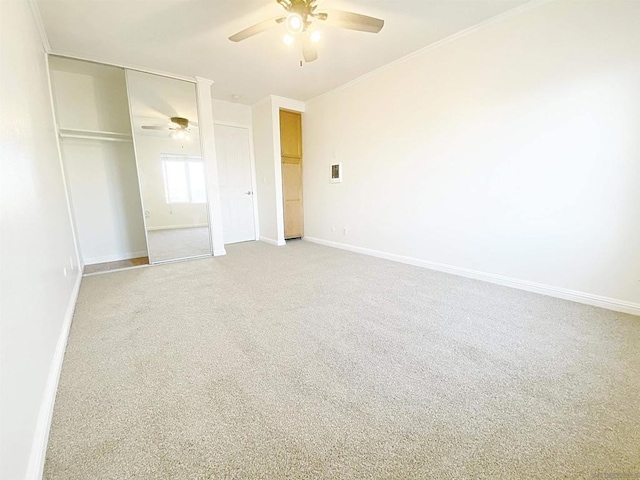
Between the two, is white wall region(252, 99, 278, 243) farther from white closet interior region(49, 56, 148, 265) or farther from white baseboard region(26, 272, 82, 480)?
white baseboard region(26, 272, 82, 480)

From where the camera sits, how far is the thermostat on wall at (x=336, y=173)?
441cm

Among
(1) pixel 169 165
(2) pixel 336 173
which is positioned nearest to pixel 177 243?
(1) pixel 169 165

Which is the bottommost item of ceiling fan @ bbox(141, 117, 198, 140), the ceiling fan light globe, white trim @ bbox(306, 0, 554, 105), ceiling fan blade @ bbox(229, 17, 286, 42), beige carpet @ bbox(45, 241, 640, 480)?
beige carpet @ bbox(45, 241, 640, 480)

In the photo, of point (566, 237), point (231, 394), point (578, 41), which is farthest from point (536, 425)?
point (578, 41)

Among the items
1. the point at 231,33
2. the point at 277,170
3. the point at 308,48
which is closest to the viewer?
the point at 308,48

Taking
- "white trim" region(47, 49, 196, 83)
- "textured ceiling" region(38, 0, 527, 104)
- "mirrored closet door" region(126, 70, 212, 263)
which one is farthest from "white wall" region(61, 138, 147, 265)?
"textured ceiling" region(38, 0, 527, 104)

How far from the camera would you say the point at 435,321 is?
6.79 ft

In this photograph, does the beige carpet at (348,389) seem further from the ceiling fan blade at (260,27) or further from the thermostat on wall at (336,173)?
the thermostat on wall at (336,173)

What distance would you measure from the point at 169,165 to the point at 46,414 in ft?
10.9

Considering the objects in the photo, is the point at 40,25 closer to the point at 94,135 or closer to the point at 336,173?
the point at 94,135

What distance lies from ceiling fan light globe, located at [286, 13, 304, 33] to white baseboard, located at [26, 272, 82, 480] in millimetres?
2675

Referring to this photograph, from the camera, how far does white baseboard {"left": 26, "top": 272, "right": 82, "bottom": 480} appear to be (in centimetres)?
95

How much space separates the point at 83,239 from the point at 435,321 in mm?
4534

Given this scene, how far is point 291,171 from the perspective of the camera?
5105 mm
